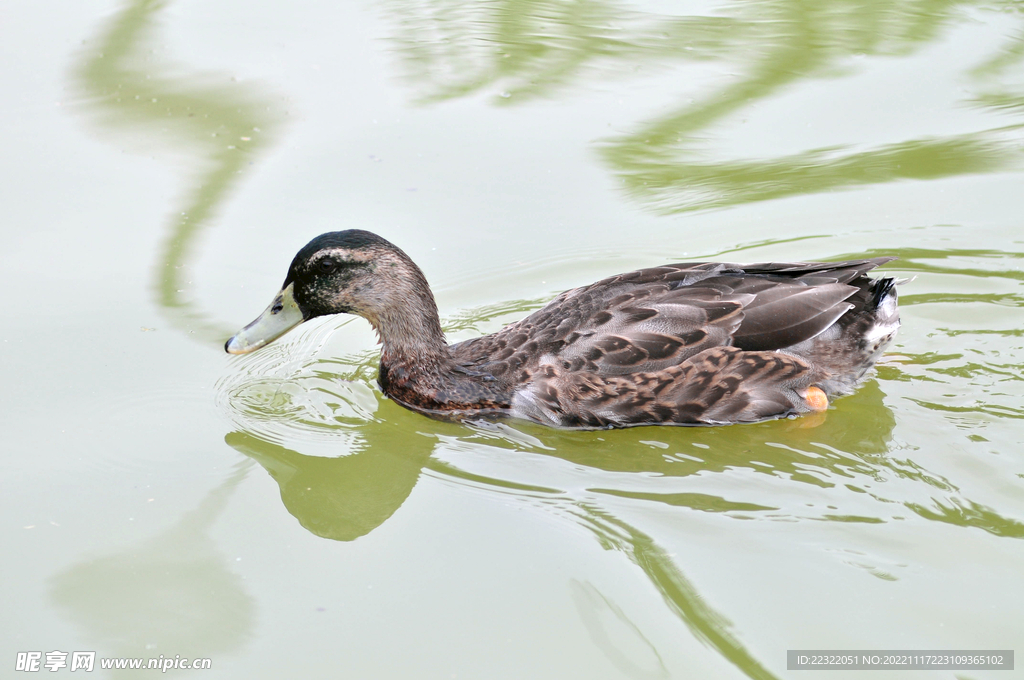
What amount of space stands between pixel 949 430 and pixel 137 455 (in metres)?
4.51

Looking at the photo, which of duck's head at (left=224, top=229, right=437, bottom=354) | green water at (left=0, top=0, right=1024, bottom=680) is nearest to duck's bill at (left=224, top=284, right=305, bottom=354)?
duck's head at (left=224, top=229, right=437, bottom=354)

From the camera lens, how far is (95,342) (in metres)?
6.81

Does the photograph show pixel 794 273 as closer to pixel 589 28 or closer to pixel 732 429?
pixel 732 429

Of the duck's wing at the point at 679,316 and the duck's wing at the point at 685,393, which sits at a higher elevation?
the duck's wing at the point at 679,316

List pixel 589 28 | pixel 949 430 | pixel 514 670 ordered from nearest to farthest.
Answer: pixel 514 670, pixel 949 430, pixel 589 28

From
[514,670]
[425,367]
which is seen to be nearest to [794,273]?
[425,367]

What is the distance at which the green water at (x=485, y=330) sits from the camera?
470cm

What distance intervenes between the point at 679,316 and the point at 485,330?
1.65 meters

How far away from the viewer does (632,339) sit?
597cm

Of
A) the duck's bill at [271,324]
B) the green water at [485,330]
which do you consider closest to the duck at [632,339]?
the duck's bill at [271,324]

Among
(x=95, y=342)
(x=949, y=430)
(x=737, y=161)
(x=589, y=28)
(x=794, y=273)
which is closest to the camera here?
(x=949, y=430)

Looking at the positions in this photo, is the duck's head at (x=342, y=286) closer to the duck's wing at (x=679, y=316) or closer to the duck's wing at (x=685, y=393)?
the duck's wing at (x=679, y=316)

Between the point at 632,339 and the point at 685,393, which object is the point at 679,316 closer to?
the point at 632,339

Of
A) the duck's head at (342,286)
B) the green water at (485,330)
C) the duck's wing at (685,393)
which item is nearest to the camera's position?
the green water at (485,330)
